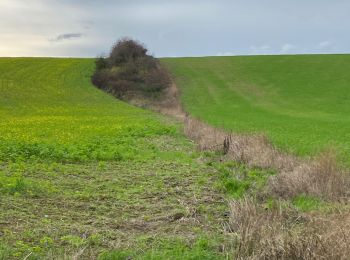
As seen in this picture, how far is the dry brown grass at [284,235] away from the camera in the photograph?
687cm

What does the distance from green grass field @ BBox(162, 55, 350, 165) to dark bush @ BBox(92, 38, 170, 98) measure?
3658 mm

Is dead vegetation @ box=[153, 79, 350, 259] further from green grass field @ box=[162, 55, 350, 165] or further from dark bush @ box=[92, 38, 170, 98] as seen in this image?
dark bush @ box=[92, 38, 170, 98]

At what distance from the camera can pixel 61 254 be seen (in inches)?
295

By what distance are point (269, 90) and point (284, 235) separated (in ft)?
192

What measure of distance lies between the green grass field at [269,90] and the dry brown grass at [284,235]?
25.6 meters

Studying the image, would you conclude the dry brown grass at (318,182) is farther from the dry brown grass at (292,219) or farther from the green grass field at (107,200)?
the green grass field at (107,200)

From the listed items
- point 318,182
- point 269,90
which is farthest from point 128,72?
point 318,182

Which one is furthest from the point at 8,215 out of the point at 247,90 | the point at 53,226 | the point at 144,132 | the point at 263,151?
the point at 247,90

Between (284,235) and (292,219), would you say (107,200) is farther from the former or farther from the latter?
(284,235)

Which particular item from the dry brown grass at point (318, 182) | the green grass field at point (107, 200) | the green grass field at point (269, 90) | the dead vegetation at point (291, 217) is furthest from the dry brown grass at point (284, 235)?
the green grass field at point (269, 90)

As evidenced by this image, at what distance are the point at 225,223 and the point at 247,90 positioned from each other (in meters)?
56.6

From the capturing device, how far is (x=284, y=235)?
7.42 meters

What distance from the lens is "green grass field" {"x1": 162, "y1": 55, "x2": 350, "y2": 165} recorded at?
4472cm

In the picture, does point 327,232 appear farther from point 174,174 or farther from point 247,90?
point 247,90
